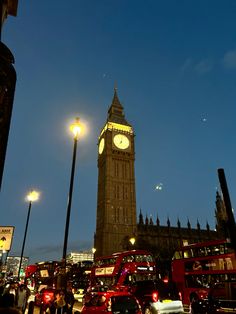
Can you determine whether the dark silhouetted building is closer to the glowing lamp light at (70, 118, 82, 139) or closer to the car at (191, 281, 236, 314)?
the glowing lamp light at (70, 118, 82, 139)

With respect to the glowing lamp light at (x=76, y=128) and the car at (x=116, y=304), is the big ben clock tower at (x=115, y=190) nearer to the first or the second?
the car at (x=116, y=304)

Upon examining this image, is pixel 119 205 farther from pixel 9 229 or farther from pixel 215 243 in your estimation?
pixel 9 229

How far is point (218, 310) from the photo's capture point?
45.5 ft

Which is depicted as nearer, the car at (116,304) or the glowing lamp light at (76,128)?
the car at (116,304)

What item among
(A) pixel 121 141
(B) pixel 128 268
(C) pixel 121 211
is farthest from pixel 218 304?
(A) pixel 121 141

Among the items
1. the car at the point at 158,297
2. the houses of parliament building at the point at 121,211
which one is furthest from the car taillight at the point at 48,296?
the houses of parliament building at the point at 121,211

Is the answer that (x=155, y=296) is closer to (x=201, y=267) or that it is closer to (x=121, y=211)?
(x=201, y=267)

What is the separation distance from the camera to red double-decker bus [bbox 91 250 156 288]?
21.9 meters

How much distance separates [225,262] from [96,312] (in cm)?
983

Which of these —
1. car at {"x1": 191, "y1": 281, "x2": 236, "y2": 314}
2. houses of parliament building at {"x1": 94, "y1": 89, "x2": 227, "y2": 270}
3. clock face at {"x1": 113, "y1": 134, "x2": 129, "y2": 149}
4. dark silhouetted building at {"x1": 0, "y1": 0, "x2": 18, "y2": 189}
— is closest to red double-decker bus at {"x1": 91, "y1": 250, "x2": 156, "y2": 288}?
car at {"x1": 191, "y1": 281, "x2": 236, "y2": 314}

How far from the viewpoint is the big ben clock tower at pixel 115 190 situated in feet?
264

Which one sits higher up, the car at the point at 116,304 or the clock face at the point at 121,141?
the clock face at the point at 121,141

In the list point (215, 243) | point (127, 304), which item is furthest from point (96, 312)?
point (215, 243)

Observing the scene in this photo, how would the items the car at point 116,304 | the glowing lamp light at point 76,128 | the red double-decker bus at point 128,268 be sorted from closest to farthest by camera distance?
the car at point 116,304 → the glowing lamp light at point 76,128 → the red double-decker bus at point 128,268
